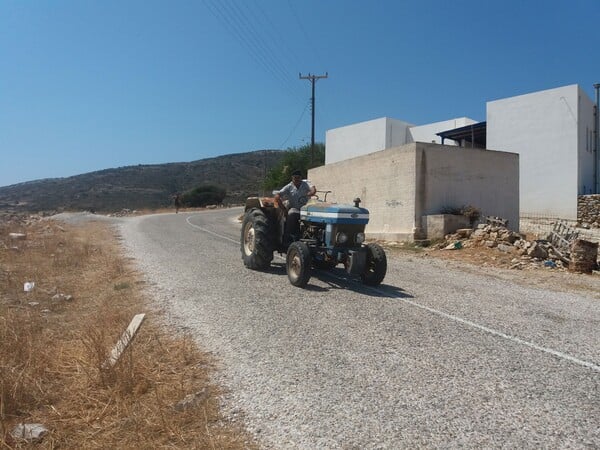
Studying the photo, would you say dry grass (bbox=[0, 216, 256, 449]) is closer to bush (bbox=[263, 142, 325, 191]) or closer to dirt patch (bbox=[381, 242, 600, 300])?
dirt patch (bbox=[381, 242, 600, 300])

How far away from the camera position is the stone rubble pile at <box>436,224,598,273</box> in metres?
11.4

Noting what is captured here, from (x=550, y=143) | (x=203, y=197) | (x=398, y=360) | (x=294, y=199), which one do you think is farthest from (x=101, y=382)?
(x=203, y=197)

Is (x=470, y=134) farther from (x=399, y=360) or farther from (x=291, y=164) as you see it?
(x=399, y=360)

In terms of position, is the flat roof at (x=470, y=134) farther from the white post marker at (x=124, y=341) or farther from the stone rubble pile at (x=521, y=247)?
the white post marker at (x=124, y=341)

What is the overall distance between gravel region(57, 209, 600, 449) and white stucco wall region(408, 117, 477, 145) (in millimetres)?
28591

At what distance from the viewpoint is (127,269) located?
1028cm

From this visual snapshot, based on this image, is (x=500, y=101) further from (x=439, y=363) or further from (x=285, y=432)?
(x=285, y=432)

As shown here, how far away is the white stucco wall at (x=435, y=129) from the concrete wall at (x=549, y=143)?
23.2ft

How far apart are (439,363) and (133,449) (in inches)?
111

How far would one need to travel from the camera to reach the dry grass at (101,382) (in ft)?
10.4

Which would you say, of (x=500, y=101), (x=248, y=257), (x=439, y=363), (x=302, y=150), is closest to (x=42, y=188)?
(x=302, y=150)

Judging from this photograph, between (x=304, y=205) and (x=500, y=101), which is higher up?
(x=500, y=101)

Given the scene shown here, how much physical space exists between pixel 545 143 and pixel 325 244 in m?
22.5

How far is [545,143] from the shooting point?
25.8 meters
